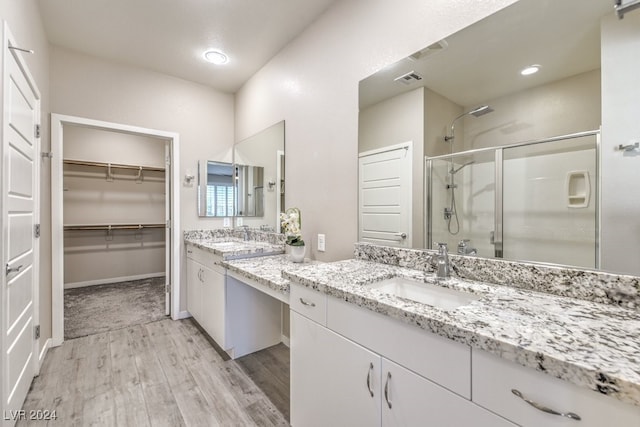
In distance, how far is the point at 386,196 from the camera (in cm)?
168

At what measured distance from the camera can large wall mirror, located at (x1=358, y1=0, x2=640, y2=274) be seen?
1.03 metres

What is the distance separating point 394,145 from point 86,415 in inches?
95.2

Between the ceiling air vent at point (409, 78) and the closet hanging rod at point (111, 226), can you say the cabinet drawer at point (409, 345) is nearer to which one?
the ceiling air vent at point (409, 78)

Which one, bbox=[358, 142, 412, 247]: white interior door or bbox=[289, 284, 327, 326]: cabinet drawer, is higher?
bbox=[358, 142, 412, 247]: white interior door

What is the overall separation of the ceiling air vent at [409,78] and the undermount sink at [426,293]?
1.08m

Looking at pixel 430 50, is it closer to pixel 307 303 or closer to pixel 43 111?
pixel 307 303

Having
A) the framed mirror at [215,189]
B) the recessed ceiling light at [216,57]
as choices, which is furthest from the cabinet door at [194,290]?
the recessed ceiling light at [216,57]

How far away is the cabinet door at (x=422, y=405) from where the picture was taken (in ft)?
2.47

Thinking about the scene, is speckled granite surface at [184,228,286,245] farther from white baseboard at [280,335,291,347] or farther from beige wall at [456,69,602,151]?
beige wall at [456,69,602,151]

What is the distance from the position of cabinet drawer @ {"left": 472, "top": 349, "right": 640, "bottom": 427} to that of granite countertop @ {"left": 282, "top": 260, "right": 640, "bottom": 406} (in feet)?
0.10

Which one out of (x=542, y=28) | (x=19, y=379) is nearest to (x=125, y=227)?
(x=19, y=379)

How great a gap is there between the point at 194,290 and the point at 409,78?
2681 millimetres

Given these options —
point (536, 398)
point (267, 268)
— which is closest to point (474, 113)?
point (536, 398)

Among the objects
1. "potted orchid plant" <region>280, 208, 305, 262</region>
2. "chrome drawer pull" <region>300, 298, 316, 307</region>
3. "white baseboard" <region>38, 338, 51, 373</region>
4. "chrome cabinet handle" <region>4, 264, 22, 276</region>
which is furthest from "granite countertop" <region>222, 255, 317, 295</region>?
"white baseboard" <region>38, 338, 51, 373</region>
